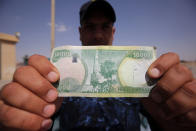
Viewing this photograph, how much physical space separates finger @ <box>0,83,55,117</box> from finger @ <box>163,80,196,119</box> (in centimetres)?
112

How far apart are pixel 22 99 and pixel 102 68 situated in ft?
2.81

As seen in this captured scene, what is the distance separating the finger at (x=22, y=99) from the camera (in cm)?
96

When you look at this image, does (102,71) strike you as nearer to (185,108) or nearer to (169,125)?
(185,108)

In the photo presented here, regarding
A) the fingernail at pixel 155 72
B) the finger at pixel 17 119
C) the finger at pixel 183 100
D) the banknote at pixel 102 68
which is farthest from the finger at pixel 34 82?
the finger at pixel 183 100

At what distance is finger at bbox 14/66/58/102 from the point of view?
1.00m

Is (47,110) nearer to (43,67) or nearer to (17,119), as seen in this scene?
(17,119)

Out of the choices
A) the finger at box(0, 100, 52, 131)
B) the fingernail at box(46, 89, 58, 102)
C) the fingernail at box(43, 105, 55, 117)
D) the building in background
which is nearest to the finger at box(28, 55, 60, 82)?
the fingernail at box(46, 89, 58, 102)

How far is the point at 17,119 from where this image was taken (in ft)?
3.15

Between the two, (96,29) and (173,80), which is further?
(96,29)

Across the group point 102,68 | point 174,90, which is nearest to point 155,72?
point 174,90

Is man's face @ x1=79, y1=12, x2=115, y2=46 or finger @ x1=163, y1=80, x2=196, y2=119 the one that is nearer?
finger @ x1=163, y1=80, x2=196, y2=119

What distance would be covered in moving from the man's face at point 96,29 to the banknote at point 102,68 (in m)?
1.30

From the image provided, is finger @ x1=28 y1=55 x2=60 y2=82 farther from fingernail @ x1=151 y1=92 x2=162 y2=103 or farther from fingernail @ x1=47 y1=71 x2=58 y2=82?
fingernail @ x1=151 y1=92 x2=162 y2=103

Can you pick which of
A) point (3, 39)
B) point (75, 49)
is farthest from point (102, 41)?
point (3, 39)
